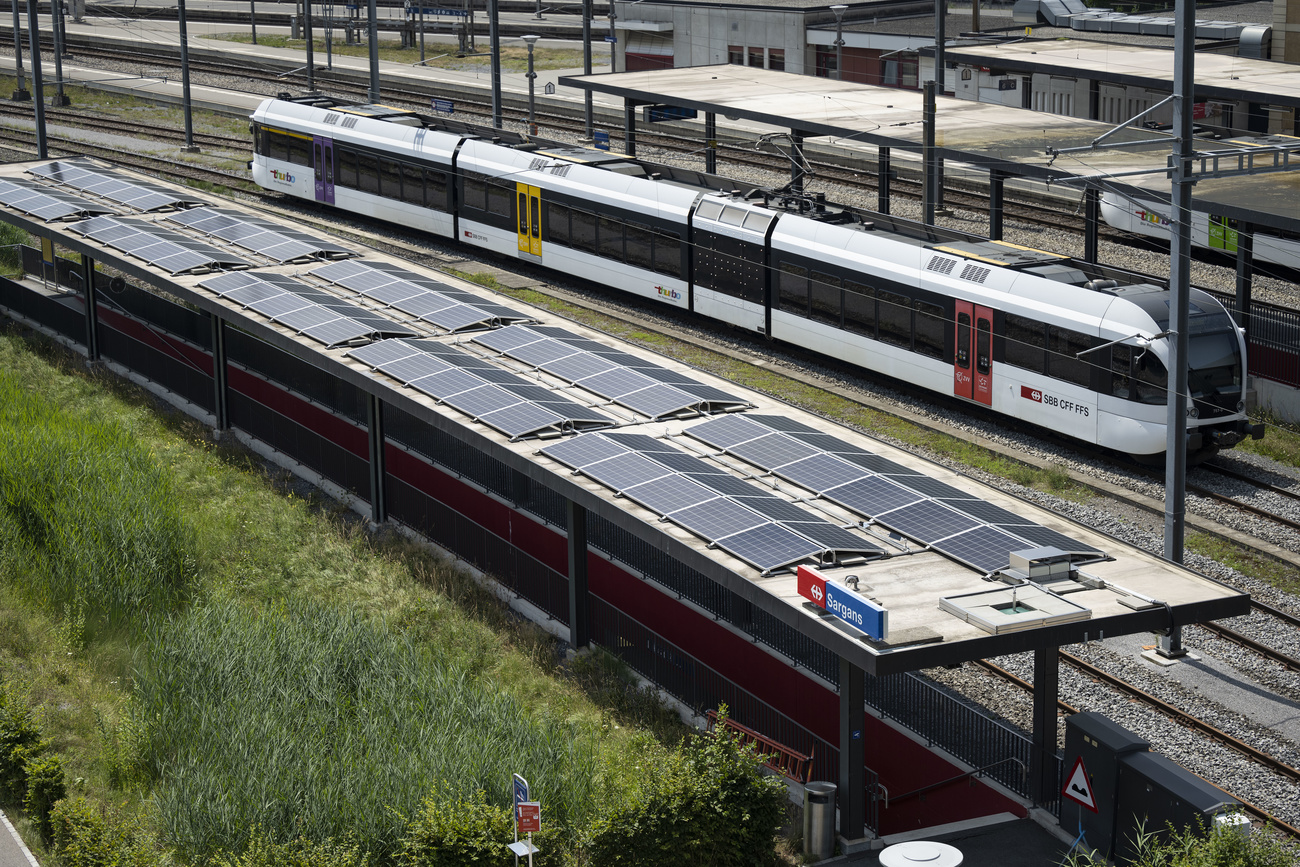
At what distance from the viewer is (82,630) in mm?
20484

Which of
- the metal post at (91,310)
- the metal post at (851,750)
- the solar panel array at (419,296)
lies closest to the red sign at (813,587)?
the metal post at (851,750)

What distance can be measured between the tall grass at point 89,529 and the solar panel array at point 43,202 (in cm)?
857

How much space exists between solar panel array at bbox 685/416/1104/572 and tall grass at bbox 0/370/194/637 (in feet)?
26.4

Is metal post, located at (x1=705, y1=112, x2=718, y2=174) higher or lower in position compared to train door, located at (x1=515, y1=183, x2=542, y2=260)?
higher

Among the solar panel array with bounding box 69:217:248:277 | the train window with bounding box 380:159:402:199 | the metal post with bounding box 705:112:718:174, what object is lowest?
the solar panel array with bounding box 69:217:248:277

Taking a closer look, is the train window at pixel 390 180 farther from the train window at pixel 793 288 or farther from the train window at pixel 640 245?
the train window at pixel 793 288

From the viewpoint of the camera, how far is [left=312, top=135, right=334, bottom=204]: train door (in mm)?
44219

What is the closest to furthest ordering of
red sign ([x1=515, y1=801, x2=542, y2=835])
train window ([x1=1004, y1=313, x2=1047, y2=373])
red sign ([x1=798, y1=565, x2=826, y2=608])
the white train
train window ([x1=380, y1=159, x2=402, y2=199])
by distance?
red sign ([x1=515, y1=801, x2=542, y2=835]) < red sign ([x1=798, y1=565, x2=826, y2=608]) < train window ([x1=1004, y1=313, x2=1047, y2=373]) < the white train < train window ([x1=380, y1=159, x2=402, y2=199])

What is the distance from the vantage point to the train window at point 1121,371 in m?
24.3

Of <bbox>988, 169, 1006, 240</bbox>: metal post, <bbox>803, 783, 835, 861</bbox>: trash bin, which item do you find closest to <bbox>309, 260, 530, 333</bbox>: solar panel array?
<bbox>803, 783, 835, 861</bbox>: trash bin

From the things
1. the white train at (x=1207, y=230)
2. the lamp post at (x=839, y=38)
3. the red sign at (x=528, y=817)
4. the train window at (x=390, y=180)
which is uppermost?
the lamp post at (x=839, y=38)

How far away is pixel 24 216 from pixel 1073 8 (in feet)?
184

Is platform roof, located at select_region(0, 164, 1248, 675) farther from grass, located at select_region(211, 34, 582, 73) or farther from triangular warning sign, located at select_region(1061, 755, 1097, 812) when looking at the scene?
grass, located at select_region(211, 34, 582, 73)

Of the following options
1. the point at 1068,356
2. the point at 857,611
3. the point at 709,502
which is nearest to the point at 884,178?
the point at 1068,356
